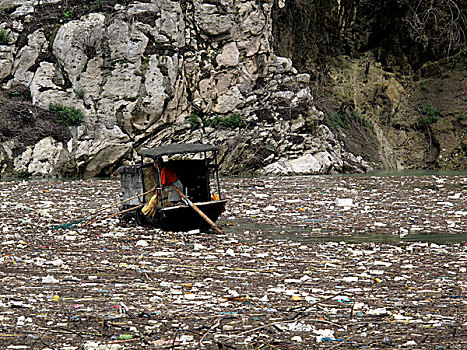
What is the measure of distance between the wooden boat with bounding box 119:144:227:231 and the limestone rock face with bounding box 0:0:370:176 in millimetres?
17782

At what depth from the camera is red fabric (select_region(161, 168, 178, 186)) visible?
13.3 m

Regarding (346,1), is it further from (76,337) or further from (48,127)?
(76,337)

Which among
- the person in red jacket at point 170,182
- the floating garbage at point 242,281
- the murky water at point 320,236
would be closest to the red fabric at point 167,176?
the person in red jacket at point 170,182

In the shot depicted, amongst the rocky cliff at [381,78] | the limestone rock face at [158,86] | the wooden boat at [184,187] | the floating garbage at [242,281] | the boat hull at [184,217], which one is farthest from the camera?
the rocky cliff at [381,78]

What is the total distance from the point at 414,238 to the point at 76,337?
26.7 ft

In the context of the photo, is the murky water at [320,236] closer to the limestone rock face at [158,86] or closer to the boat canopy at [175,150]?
the boat canopy at [175,150]

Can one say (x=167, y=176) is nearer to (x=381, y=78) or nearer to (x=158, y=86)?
(x=158, y=86)

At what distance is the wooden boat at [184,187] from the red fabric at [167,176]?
0.13 meters

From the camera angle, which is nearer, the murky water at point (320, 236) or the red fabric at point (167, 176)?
the murky water at point (320, 236)

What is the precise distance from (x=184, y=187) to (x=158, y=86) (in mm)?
20281

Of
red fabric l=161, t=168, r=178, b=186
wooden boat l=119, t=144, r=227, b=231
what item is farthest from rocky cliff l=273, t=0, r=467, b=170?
red fabric l=161, t=168, r=178, b=186

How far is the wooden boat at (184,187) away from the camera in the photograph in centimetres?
1249

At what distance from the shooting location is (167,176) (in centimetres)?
1341

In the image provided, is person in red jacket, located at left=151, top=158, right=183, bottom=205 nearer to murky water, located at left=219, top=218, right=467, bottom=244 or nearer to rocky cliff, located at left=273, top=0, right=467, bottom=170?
murky water, located at left=219, top=218, right=467, bottom=244
